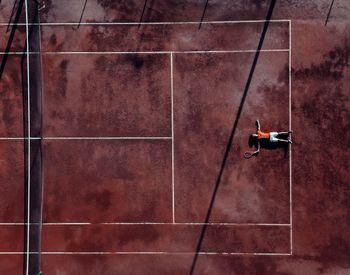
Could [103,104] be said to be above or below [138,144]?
above

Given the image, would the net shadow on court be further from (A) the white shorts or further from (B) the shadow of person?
(A) the white shorts

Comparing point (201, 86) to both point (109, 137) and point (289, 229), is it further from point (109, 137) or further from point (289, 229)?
point (289, 229)

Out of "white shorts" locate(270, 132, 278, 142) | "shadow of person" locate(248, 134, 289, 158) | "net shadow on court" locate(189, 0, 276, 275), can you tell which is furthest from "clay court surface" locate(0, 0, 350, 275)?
"white shorts" locate(270, 132, 278, 142)

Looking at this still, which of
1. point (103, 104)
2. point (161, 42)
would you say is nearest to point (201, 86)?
point (161, 42)

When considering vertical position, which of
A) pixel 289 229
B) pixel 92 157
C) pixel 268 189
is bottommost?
pixel 289 229

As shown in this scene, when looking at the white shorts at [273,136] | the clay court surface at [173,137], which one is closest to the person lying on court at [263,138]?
the white shorts at [273,136]

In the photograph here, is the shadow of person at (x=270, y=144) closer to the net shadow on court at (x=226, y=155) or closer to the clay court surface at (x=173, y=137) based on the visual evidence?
the clay court surface at (x=173, y=137)
